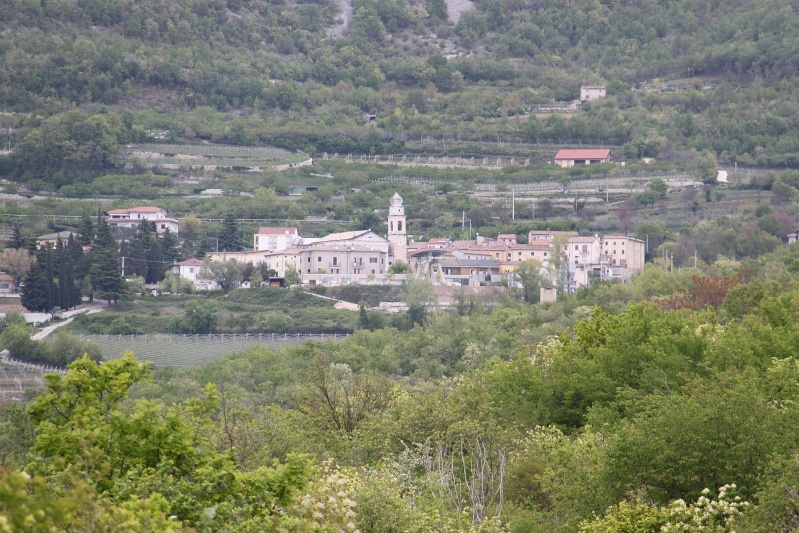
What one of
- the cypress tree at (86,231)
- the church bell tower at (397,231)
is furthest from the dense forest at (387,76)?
the church bell tower at (397,231)

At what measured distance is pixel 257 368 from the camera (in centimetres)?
6538

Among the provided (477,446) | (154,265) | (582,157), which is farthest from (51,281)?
(477,446)

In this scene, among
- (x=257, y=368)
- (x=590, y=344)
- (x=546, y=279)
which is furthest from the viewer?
(x=546, y=279)

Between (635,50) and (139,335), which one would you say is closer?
(139,335)

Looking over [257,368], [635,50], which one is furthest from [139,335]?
[635,50]

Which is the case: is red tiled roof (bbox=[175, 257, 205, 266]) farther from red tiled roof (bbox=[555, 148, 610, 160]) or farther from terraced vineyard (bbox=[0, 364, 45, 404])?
red tiled roof (bbox=[555, 148, 610, 160])

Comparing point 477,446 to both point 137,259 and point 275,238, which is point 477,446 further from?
point 275,238

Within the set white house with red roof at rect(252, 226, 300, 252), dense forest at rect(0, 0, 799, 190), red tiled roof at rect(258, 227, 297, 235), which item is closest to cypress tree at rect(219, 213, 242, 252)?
white house with red roof at rect(252, 226, 300, 252)

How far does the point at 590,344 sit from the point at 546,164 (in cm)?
9472

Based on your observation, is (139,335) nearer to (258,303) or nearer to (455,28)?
(258,303)

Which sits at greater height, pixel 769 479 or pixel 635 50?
pixel 635 50

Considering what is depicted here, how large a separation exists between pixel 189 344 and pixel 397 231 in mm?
29504

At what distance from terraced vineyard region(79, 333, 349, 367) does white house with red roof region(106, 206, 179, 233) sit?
2676 centimetres

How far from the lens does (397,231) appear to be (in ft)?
357
